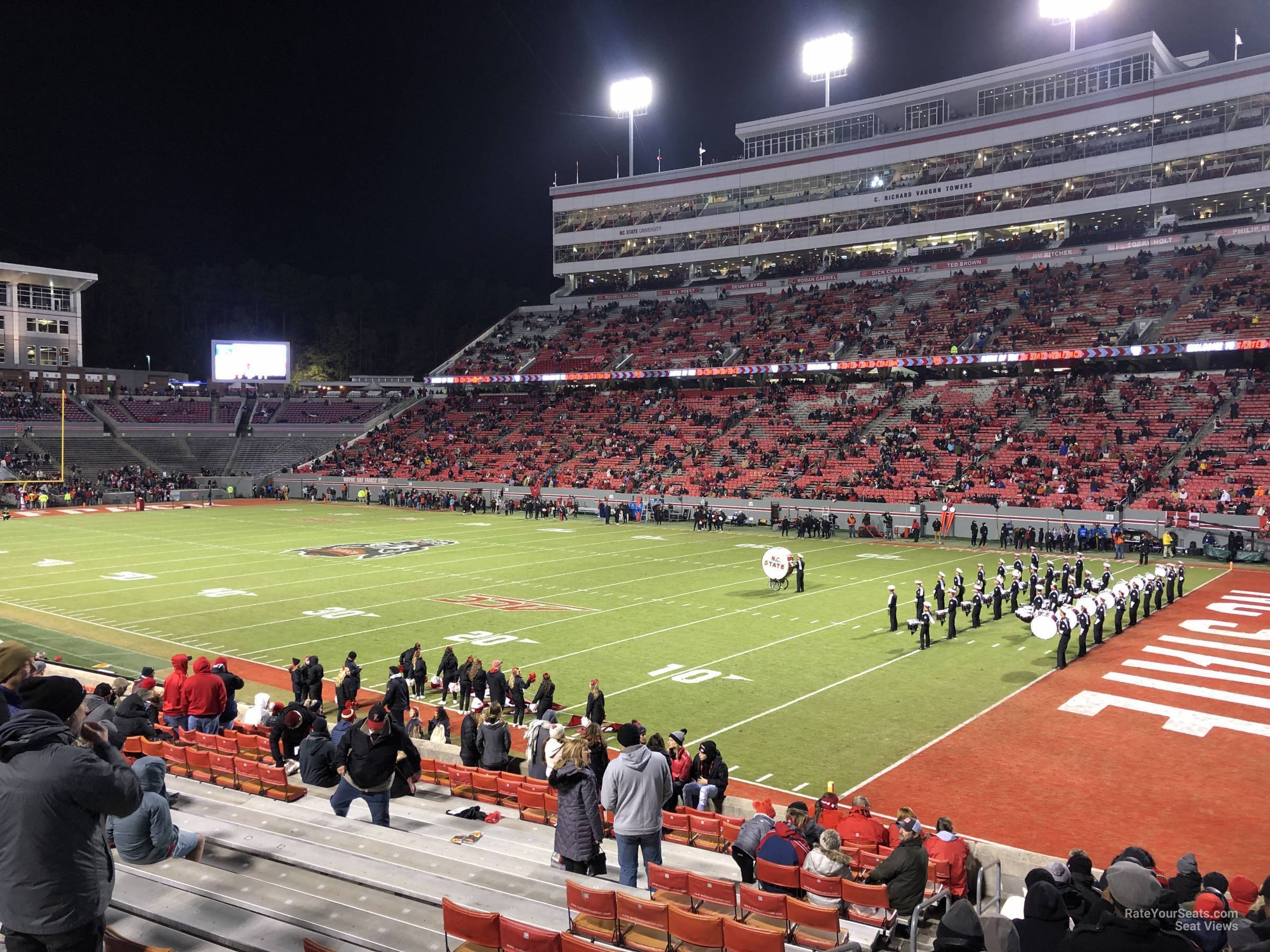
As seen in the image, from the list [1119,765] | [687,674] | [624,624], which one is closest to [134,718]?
[687,674]

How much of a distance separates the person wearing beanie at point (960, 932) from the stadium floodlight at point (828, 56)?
2753 inches

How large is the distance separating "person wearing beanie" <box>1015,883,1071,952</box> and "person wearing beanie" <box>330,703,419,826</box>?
4.40m

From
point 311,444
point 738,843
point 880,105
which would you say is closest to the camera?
point 738,843

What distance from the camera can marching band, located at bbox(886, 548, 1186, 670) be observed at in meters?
18.2

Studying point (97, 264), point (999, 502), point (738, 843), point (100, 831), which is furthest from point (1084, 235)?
point (97, 264)

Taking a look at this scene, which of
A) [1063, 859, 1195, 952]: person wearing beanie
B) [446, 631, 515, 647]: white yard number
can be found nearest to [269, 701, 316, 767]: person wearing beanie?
[1063, 859, 1195, 952]: person wearing beanie

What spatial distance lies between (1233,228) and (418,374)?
7766 centimetres

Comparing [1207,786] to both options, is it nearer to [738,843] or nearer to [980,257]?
[738,843]

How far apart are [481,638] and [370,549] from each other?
16.6 meters

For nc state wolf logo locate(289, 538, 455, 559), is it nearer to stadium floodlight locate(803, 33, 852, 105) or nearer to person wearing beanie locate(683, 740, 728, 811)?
person wearing beanie locate(683, 740, 728, 811)

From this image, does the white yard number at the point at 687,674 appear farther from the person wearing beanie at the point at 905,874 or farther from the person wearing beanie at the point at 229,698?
the person wearing beanie at the point at 905,874

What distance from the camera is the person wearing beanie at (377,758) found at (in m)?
6.98

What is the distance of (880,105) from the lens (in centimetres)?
6612

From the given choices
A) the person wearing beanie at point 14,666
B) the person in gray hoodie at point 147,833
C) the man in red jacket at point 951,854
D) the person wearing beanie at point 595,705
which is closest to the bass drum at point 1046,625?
the person wearing beanie at point 595,705
